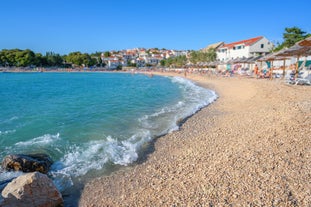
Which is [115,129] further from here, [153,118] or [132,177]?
[132,177]

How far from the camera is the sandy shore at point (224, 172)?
159 inches

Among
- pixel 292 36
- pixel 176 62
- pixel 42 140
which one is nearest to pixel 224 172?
pixel 42 140

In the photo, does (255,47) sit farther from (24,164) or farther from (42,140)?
(24,164)

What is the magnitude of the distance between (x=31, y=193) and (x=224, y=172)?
154 inches

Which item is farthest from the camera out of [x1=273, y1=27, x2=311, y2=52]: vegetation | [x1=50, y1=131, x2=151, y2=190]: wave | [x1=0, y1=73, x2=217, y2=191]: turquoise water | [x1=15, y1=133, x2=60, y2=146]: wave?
[x1=273, y1=27, x2=311, y2=52]: vegetation

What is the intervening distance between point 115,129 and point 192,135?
3493 mm

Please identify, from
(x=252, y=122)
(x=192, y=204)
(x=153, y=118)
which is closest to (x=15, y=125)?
(x=153, y=118)

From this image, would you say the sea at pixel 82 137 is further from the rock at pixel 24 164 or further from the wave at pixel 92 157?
the rock at pixel 24 164

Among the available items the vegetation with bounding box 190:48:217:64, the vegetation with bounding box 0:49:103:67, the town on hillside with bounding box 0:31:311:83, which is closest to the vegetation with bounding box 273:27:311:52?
the town on hillside with bounding box 0:31:311:83

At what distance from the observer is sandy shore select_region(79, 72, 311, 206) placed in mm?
4035

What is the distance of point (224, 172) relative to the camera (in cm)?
484

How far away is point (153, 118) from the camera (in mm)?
11344

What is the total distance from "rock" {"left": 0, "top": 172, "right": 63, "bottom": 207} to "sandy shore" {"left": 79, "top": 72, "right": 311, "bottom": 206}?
2.04 feet

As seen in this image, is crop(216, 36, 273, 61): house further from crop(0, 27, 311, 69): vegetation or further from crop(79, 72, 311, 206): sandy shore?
crop(79, 72, 311, 206): sandy shore
